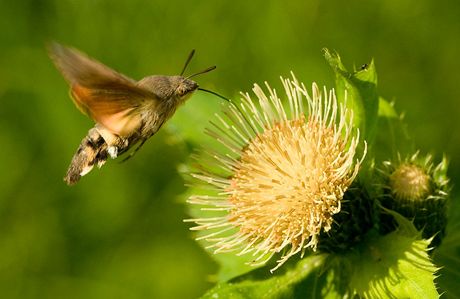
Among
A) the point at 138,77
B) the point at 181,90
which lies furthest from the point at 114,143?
the point at 138,77

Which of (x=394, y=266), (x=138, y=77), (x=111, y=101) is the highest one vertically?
(x=138, y=77)

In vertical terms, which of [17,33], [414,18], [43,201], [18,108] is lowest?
[414,18]

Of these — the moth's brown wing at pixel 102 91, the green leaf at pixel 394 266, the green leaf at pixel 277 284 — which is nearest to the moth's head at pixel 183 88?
the moth's brown wing at pixel 102 91

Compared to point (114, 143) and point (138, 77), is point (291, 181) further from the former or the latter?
point (138, 77)

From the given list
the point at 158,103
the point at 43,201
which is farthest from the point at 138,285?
the point at 158,103

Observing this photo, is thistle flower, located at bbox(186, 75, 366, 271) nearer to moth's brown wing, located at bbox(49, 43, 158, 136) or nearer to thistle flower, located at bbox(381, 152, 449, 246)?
thistle flower, located at bbox(381, 152, 449, 246)

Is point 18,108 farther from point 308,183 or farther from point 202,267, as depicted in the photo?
point 308,183

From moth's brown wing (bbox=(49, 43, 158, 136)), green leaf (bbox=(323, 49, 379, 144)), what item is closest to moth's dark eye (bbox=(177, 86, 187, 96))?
moth's brown wing (bbox=(49, 43, 158, 136))
